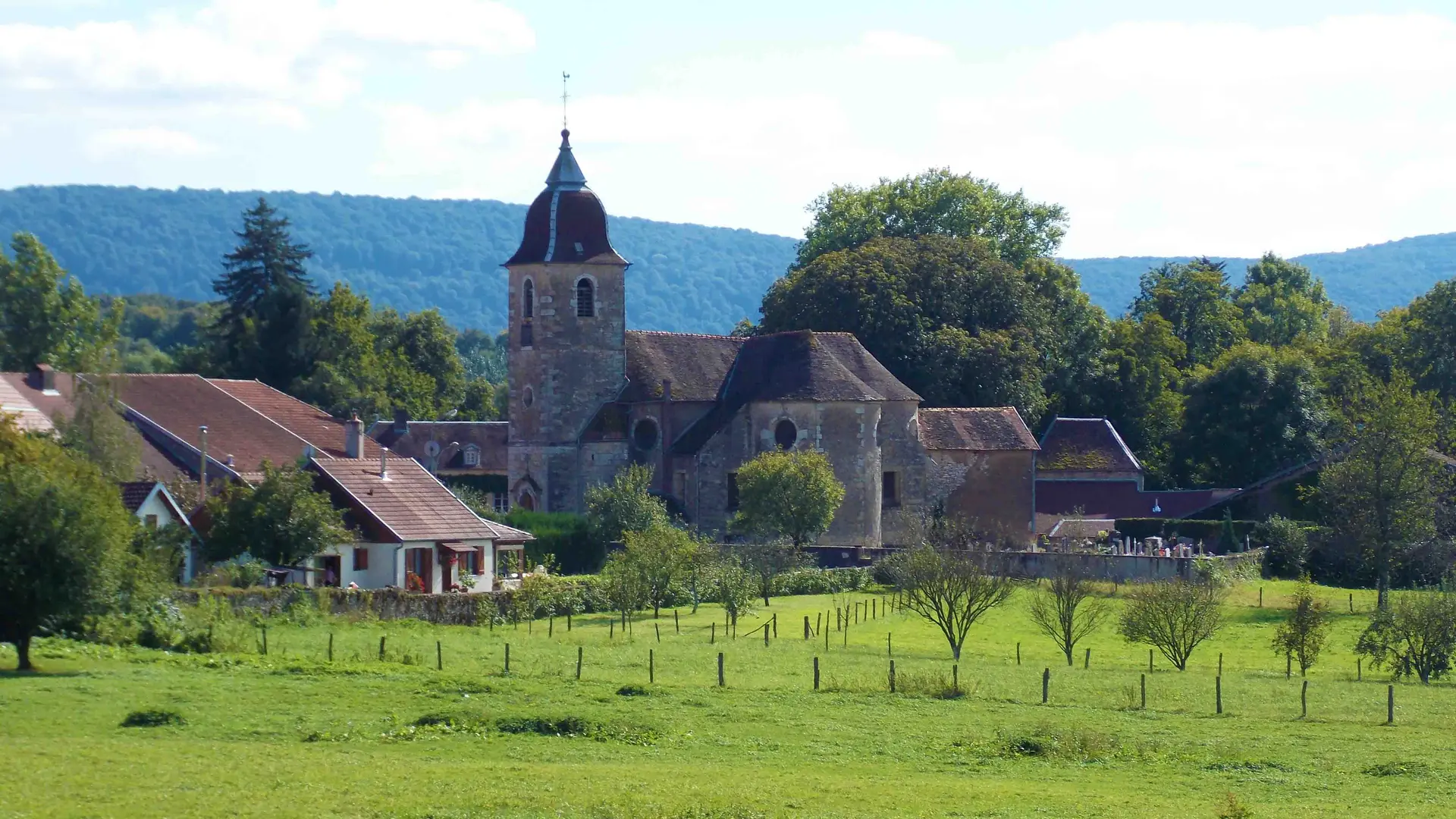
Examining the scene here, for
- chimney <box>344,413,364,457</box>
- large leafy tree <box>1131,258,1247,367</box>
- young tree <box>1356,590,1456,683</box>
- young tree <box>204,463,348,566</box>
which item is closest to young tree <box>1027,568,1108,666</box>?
young tree <box>1356,590,1456,683</box>

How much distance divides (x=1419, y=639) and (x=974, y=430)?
28.2m

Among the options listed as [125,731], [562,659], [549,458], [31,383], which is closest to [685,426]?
[549,458]

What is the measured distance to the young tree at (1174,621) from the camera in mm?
38594

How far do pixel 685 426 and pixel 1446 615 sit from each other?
30334 mm

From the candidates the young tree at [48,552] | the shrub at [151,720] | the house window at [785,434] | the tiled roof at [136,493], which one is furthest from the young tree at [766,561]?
the shrub at [151,720]

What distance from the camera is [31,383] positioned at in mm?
52281

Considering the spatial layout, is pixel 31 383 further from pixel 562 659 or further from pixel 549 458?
pixel 562 659

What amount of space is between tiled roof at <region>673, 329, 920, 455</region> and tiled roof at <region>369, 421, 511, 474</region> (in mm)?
21058

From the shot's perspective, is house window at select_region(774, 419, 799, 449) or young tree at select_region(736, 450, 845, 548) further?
house window at select_region(774, 419, 799, 449)

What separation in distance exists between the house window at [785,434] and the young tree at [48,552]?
3269cm

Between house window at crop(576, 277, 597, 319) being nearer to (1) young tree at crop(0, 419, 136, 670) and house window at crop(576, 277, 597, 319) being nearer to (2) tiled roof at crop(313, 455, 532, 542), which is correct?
(2) tiled roof at crop(313, 455, 532, 542)

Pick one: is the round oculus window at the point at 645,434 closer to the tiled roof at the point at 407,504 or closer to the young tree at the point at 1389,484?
the tiled roof at the point at 407,504

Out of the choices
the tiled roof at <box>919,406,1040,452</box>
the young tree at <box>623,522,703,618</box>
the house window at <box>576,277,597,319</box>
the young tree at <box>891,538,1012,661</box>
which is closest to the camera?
the young tree at <box>891,538,1012,661</box>

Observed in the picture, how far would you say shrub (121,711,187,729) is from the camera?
24547 mm
